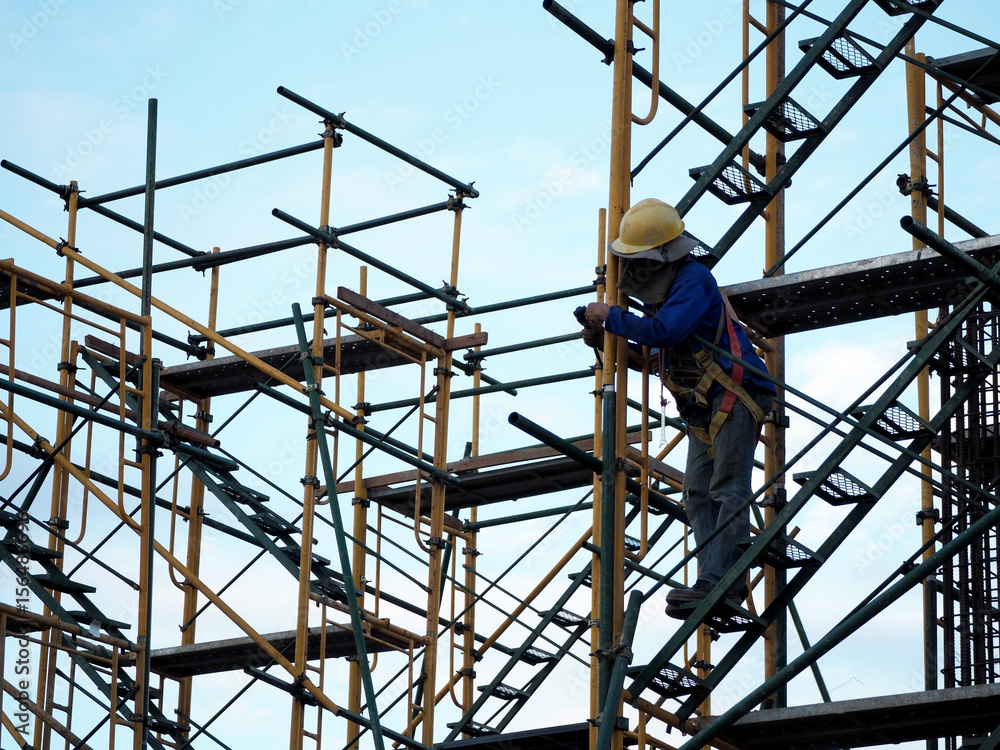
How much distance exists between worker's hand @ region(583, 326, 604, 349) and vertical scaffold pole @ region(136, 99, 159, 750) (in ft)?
12.2


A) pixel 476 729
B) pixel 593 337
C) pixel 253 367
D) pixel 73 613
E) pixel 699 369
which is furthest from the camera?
pixel 253 367

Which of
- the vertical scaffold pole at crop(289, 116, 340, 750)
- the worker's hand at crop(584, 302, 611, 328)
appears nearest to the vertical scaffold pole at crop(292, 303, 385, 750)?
the vertical scaffold pole at crop(289, 116, 340, 750)

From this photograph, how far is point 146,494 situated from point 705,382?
4.73 metres

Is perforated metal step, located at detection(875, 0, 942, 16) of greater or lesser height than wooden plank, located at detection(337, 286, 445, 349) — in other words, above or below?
above

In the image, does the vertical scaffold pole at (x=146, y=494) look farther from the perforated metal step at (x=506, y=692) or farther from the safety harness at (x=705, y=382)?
the safety harness at (x=705, y=382)

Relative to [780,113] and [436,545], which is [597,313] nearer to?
[780,113]

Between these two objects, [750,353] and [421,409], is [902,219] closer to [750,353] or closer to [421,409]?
[750,353]

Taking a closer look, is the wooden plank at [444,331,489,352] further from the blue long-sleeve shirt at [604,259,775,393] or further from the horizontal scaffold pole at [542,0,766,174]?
the blue long-sleeve shirt at [604,259,775,393]

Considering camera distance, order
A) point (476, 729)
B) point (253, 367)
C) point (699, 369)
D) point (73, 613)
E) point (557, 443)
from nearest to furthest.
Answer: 1. point (557, 443)
2. point (699, 369)
3. point (73, 613)
4. point (476, 729)
5. point (253, 367)

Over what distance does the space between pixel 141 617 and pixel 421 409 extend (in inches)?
126

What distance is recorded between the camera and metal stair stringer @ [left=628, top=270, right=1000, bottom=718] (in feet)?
36.4

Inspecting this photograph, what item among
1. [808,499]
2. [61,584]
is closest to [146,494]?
[61,584]

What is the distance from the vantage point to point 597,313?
11.4 m

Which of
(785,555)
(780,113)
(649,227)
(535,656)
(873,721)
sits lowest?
(873,721)
